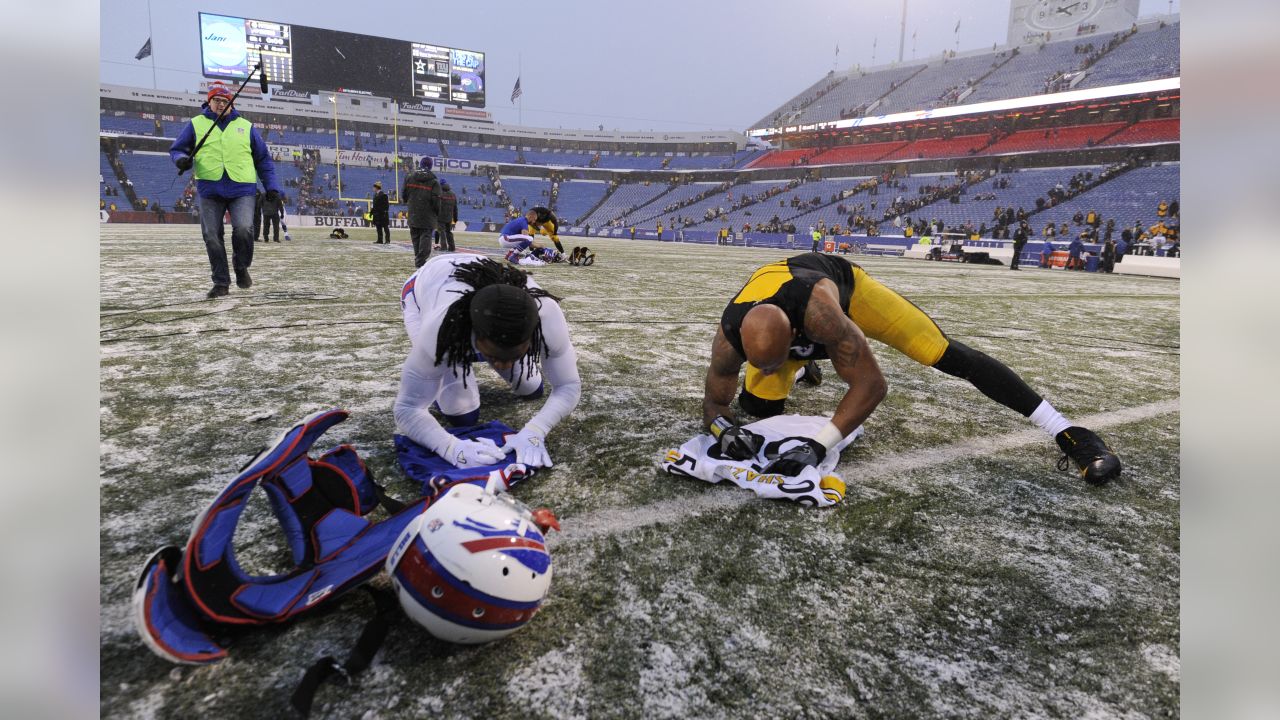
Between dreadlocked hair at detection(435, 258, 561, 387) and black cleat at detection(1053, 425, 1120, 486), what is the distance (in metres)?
2.42

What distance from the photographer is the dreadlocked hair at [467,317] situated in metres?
2.46

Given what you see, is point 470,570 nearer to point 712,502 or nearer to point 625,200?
point 712,502

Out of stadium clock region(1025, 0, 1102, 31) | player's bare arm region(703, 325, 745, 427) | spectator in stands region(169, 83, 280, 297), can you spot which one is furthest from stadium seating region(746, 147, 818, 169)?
player's bare arm region(703, 325, 745, 427)

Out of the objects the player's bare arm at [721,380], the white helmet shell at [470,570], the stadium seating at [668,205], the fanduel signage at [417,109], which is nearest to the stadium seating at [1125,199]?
the stadium seating at [668,205]

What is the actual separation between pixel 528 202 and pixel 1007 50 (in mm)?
39522

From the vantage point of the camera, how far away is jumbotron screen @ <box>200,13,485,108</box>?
156 ft

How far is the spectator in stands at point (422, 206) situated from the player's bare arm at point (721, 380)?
29.2ft

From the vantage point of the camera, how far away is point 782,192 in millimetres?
46344

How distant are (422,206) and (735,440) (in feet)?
31.1

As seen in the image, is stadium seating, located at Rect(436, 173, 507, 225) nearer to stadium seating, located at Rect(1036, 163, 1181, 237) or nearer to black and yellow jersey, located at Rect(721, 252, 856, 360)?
stadium seating, located at Rect(1036, 163, 1181, 237)

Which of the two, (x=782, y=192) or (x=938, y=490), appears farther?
(x=782, y=192)
